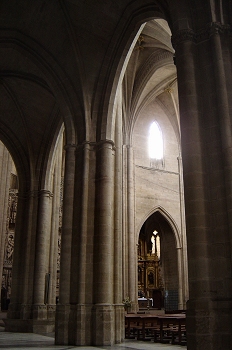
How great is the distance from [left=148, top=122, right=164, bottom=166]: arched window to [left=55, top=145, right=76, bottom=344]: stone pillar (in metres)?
14.8

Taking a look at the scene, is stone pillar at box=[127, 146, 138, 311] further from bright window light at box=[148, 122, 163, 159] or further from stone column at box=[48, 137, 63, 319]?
stone column at box=[48, 137, 63, 319]

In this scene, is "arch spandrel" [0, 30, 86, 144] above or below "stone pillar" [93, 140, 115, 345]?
above

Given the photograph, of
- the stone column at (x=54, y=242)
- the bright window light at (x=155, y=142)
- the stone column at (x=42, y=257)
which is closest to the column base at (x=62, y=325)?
the stone column at (x=42, y=257)

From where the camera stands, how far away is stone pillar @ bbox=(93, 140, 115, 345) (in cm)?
1098

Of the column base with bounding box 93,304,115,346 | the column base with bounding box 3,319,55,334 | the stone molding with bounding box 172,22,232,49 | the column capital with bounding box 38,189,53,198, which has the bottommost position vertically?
the column base with bounding box 3,319,55,334

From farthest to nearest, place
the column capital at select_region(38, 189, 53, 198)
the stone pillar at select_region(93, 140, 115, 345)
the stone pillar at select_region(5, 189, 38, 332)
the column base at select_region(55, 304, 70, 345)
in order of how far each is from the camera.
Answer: the column capital at select_region(38, 189, 53, 198) < the stone pillar at select_region(5, 189, 38, 332) < the column base at select_region(55, 304, 70, 345) < the stone pillar at select_region(93, 140, 115, 345)

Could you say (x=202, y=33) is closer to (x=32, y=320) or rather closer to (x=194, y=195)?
(x=194, y=195)

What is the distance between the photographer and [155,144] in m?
27.9

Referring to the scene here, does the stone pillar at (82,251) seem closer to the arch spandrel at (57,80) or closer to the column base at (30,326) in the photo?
the arch spandrel at (57,80)

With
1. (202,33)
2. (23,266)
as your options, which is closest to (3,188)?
(23,266)

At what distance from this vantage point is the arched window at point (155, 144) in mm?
27477

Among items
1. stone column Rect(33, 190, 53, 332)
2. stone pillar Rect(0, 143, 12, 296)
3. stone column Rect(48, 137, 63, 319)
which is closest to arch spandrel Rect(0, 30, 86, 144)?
stone column Rect(48, 137, 63, 319)

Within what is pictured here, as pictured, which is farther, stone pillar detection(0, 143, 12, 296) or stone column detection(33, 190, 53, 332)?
stone pillar detection(0, 143, 12, 296)

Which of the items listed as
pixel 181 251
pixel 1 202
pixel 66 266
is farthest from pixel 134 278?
pixel 66 266
